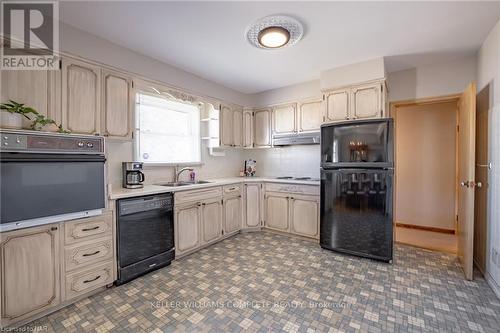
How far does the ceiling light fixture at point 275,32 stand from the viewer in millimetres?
2071

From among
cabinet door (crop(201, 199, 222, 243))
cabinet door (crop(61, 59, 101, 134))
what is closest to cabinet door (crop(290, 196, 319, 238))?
cabinet door (crop(201, 199, 222, 243))

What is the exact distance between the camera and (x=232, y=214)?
3.61 metres

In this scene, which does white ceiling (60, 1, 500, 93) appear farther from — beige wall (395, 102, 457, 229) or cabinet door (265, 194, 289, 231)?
cabinet door (265, 194, 289, 231)

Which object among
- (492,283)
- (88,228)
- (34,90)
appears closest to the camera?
(34,90)

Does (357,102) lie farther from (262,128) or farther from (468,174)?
(262,128)

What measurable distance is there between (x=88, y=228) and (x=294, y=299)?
1.95 metres

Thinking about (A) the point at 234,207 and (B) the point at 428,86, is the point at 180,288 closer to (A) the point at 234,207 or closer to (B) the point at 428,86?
(A) the point at 234,207

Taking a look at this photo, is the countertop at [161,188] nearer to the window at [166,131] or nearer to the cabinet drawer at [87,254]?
the cabinet drawer at [87,254]

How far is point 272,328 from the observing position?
164 centimetres

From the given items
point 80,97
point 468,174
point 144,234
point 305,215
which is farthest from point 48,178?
point 468,174

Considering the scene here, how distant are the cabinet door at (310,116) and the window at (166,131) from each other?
5.69 feet

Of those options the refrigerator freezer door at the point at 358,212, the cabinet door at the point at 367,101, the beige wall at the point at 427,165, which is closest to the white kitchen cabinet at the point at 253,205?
the refrigerator freezer door at the point at 358,212

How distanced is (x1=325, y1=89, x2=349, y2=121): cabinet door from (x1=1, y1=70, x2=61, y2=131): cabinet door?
3113 mm

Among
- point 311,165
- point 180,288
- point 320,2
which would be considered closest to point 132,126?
point 180,288
